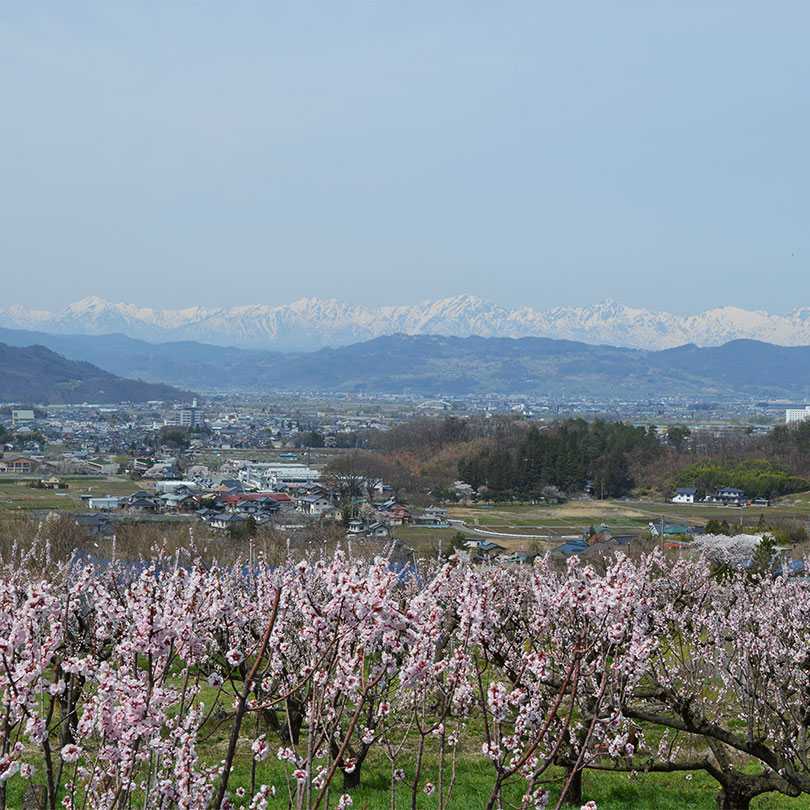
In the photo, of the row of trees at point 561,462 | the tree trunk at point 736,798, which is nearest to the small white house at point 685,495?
the row of trees at point 561,462

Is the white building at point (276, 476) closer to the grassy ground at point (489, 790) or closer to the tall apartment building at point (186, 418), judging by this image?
the grassy ground at point (489, 790)

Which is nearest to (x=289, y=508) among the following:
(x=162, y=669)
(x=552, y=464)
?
(x=552, y=464)

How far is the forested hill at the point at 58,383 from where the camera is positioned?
491 ft

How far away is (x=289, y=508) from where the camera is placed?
43500 mm

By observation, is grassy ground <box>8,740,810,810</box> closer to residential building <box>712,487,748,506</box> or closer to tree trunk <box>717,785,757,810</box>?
tree trunk <box>717,785,757,810</box>

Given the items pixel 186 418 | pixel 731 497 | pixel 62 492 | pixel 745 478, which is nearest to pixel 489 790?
pixel 62 492

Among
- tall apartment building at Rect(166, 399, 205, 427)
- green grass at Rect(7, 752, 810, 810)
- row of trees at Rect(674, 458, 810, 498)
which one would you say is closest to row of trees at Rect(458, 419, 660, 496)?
row of trees at Rect(674, 458, 810, 498)

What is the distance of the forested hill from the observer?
149663mm

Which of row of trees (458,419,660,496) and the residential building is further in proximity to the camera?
row of trees (458,419,660,496)

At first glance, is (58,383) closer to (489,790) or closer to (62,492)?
(62,492)

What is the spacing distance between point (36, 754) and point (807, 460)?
5387 cm

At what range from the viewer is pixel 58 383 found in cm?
15788

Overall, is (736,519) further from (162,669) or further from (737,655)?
(162,669)

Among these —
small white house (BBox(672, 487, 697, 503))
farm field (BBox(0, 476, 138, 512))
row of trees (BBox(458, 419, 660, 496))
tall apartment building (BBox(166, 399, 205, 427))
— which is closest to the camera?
farm field (BBox(0, 476, 138, 512))
